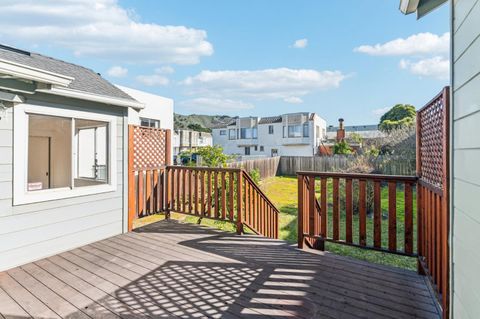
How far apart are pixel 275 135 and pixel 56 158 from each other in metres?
27.9

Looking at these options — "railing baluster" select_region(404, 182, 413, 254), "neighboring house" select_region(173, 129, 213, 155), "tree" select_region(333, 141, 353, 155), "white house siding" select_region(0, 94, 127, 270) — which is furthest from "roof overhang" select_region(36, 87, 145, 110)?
"neighboring house" select_region(173, 129, 213, 155)

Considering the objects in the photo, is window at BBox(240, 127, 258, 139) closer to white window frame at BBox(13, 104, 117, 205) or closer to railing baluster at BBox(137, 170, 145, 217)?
railing baluster at BBox(137, 170, 145, 217)

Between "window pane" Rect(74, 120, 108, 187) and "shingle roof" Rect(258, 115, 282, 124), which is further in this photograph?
"shingle roof" Rect(258, 115, 282, 124)

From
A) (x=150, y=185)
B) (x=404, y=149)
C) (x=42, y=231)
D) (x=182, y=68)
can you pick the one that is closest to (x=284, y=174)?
(x=404, y=149)

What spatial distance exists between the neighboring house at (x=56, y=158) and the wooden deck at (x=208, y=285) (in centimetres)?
38

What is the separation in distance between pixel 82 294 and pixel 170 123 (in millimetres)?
13106

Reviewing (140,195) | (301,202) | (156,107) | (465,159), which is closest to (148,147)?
(140,195)

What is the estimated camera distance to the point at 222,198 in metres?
4.66

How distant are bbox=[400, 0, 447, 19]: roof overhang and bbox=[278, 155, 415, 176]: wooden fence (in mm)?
6871

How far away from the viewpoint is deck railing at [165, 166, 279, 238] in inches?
179

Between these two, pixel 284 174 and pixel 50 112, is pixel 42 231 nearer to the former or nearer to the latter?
pixel 50 112

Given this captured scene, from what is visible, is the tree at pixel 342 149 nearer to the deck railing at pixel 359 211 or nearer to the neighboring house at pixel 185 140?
the neighboring house at pixel 185 140

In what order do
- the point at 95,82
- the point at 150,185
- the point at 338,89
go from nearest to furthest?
the point at 95,82 → the point at 150,185 → the point at 338,89

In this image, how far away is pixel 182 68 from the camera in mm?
14500
